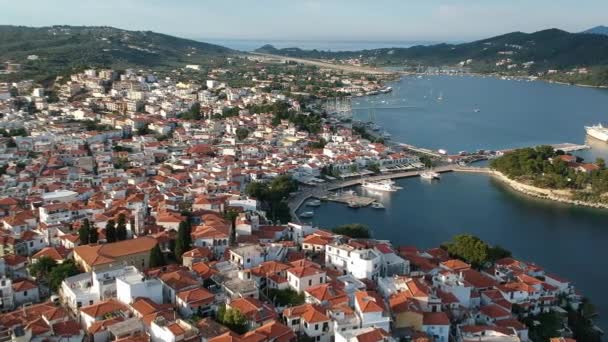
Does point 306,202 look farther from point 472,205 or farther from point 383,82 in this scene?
point 383,82

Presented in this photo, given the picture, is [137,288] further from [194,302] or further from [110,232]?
[110,232]

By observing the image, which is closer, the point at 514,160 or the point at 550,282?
the point at 550,282

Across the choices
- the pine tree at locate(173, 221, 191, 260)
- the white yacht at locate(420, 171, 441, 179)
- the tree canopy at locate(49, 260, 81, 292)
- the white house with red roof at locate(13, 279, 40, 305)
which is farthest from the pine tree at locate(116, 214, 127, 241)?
the white yacht at locate(420, 171, 441, 179)

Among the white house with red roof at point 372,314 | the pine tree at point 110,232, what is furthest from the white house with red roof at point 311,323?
the pine tree at point 110,232

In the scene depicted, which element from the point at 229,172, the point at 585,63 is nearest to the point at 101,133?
the point at 229,172

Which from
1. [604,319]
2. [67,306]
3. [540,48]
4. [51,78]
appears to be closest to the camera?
[67,306]

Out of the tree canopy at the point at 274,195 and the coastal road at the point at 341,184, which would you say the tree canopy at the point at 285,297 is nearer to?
the tree canopy at the point at 274,195

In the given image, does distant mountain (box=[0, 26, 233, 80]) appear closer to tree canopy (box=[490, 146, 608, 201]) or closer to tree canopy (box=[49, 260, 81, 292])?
tree canopy (box=[490, 146, 608, 201])
